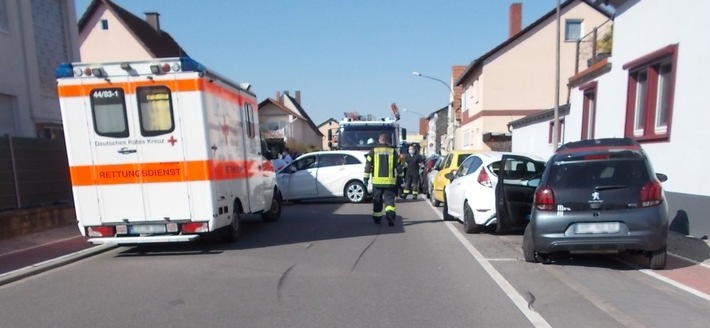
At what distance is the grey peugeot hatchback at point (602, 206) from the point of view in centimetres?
592

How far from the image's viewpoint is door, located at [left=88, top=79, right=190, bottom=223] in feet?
23.7

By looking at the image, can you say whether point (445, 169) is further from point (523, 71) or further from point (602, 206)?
point (523, 71)

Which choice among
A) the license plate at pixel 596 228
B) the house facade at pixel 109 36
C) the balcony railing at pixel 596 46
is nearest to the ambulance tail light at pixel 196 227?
the license plate at pixel 596 228

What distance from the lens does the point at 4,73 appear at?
469 inches

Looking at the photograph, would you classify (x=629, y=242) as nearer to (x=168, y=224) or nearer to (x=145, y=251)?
(x=168, y=224)

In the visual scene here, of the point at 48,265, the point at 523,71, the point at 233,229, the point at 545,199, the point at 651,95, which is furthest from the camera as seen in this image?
the point at 523,71

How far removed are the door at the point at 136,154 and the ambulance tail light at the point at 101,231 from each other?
0.14 meters

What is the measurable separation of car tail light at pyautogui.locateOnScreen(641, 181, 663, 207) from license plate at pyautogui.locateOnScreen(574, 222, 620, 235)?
1.44 feet

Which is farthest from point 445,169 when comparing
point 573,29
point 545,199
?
point 573,29

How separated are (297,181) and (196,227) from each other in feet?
24.6

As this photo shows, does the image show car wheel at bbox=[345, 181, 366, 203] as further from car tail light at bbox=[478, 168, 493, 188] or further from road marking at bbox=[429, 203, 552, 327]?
road marking at bbox=[429, 203, 552, 327]

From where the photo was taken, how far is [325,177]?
48.5 feet

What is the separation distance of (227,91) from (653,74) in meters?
8.60

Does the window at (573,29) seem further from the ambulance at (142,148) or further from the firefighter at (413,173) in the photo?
the ambulance at (142,148)
